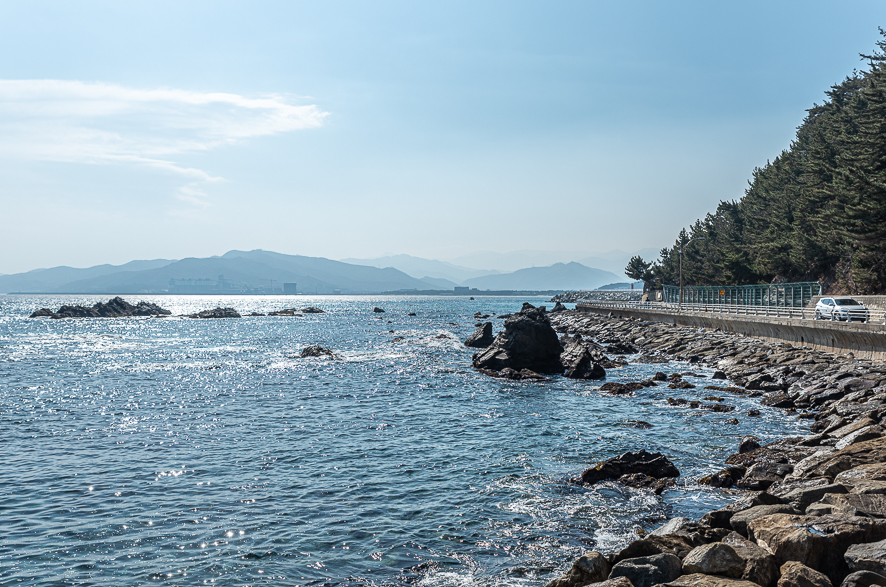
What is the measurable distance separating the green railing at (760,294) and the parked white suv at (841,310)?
10.5 metres

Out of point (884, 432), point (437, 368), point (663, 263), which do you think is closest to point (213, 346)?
point (437, 368)

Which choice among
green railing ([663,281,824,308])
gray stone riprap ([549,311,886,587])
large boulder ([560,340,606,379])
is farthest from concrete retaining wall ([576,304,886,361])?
large boulder ([560,340,606,379])

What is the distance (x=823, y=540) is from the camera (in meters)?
8.52

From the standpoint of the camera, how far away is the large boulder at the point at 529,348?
125 feet

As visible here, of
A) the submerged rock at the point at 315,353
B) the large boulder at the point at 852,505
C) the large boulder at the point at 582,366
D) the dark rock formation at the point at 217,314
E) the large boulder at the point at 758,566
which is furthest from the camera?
the dark rock formation at the point at 217,314

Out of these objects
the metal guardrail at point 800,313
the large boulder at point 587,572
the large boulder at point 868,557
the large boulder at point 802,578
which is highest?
the metal guardrail at point 800,313

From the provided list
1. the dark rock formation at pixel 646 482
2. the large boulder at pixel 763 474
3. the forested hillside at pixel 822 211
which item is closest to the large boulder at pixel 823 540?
the large boulder at pixel 763 474

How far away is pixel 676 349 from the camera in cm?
4684

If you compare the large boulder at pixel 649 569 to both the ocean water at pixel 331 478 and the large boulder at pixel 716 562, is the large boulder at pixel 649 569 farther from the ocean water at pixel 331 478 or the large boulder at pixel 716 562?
the ocean water at pixel 331 478

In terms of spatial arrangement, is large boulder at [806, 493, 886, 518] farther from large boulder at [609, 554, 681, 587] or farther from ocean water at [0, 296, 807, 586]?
large boulder at [609, 554, 681, 587]

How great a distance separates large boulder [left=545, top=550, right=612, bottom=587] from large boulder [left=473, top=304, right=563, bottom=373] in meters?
28.7

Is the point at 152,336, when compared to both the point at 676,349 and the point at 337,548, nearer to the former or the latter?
the point at 676,349

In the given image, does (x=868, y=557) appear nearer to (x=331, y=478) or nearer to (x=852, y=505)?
(x=852, y=505)

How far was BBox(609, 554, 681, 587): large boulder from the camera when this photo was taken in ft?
28.3
